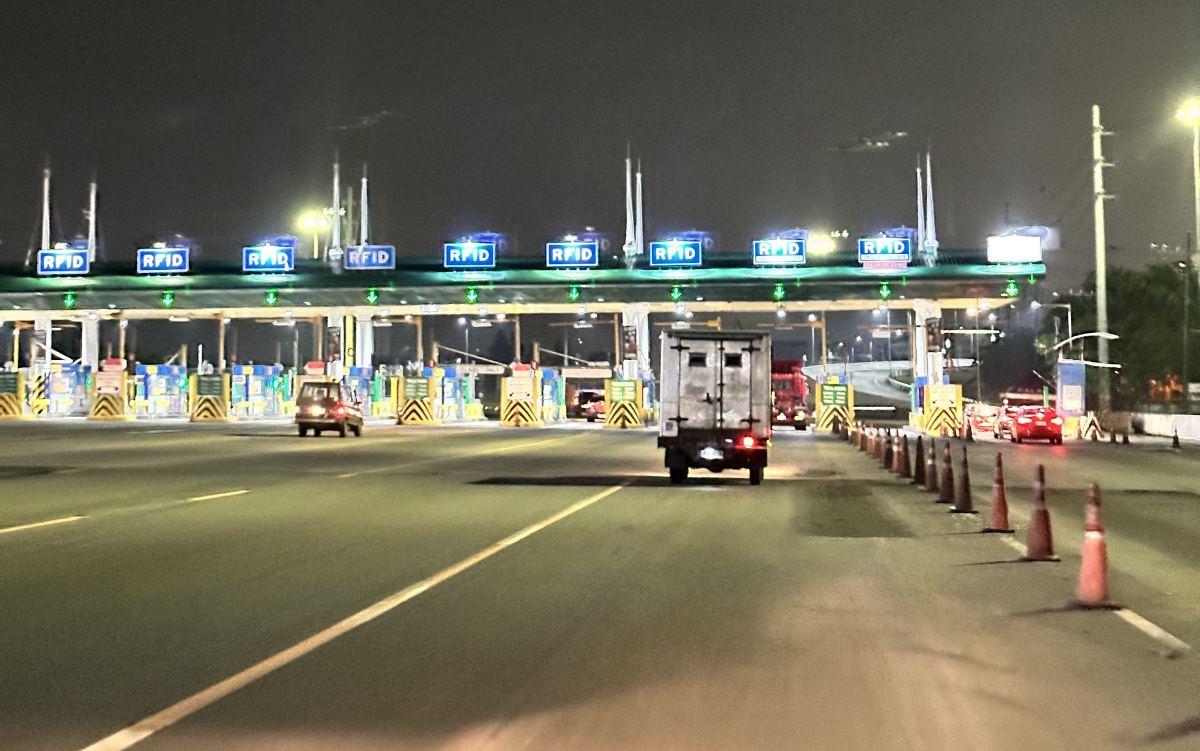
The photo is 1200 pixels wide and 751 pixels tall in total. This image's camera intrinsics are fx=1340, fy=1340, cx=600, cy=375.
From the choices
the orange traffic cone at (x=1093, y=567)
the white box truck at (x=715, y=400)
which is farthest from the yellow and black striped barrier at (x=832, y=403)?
the orange traffic cone at (x=1093, y=567)

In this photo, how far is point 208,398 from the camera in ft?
213

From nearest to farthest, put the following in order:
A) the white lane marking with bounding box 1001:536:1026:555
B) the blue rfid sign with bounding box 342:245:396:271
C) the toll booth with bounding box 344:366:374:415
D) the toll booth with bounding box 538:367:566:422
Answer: the white lane marking with bounding box 1001:536:1026:555 < the blue rfid sign with bounding box 342:245:396:271 < the toll booth with bounding box 344:366:374:415 < the toll booth with bounding box 538:367:566:422

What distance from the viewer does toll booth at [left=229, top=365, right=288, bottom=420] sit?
242ft

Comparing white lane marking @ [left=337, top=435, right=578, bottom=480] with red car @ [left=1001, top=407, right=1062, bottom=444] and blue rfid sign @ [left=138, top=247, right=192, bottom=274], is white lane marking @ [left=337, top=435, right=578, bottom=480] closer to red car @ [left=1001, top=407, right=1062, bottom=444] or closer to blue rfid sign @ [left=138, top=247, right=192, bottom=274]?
red car @ [left=1001, top=407, right=1062, bottom=444]

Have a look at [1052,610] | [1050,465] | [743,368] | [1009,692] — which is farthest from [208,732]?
[1050,465]

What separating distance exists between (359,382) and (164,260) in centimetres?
1423

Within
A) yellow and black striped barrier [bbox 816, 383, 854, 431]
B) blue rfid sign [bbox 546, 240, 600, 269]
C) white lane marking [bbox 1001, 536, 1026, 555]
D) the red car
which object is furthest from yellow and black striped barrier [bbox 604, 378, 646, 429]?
white lane marking [bbox 1001, 536, 1026, 555]

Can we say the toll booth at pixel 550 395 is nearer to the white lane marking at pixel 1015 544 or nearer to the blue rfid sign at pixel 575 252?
the blue rfid sign at pixel 575 252

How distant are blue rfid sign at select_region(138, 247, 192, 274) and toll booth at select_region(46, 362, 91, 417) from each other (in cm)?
1469

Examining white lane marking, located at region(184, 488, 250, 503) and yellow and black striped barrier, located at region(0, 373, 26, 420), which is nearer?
white lane marking, located at region(184, 488, 250, 503)

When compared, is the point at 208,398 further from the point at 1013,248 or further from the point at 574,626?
the point at 574,626

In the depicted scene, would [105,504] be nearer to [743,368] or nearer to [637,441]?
[743,368]

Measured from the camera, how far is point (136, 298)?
6094 centimetres

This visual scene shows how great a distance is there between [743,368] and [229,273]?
122 ft
